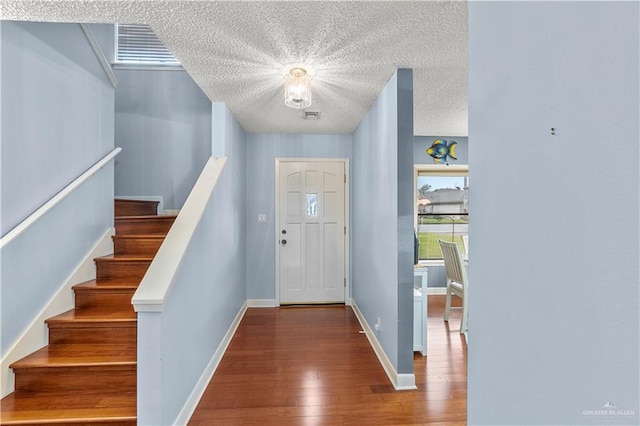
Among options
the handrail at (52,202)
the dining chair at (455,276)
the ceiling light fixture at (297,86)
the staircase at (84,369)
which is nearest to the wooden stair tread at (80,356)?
the staircase at (84,369)

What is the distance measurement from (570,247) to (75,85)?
3.07m

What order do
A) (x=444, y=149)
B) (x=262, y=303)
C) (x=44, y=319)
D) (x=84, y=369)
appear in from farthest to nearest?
(x=444, y=149) → (x=262, y=303) → (x=44, y=319) → (x=84, y=369)

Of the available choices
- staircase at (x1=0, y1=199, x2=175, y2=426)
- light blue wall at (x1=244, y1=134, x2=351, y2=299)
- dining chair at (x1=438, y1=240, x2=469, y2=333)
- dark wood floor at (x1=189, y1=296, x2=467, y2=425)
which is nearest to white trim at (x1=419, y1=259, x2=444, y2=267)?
dining chair at (x1=438, y1=240, x2=469, y2=333)

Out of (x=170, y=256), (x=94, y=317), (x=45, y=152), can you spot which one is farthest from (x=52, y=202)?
(x=170, y=256)

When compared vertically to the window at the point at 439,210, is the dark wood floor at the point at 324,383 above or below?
below

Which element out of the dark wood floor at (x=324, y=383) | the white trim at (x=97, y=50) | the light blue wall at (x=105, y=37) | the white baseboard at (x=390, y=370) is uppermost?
the light blue wall at (x=105, y=37)

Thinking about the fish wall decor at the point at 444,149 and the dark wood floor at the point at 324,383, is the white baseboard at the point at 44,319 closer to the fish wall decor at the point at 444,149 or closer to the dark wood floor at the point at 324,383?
the dark wood floor at the point at 324,383

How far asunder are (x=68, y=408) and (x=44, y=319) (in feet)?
2.07

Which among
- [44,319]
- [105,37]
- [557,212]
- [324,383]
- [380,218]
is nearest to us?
[557,212]

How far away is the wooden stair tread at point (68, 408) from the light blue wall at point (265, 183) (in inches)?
93.9

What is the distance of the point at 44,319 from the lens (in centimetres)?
196

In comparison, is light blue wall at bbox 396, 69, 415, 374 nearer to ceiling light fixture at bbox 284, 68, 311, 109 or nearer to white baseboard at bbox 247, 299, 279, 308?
ceiling light fixture at bbox 284, 68, 311, 109

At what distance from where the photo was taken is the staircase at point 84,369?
1.62m

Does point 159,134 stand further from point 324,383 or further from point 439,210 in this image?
point 439,210
